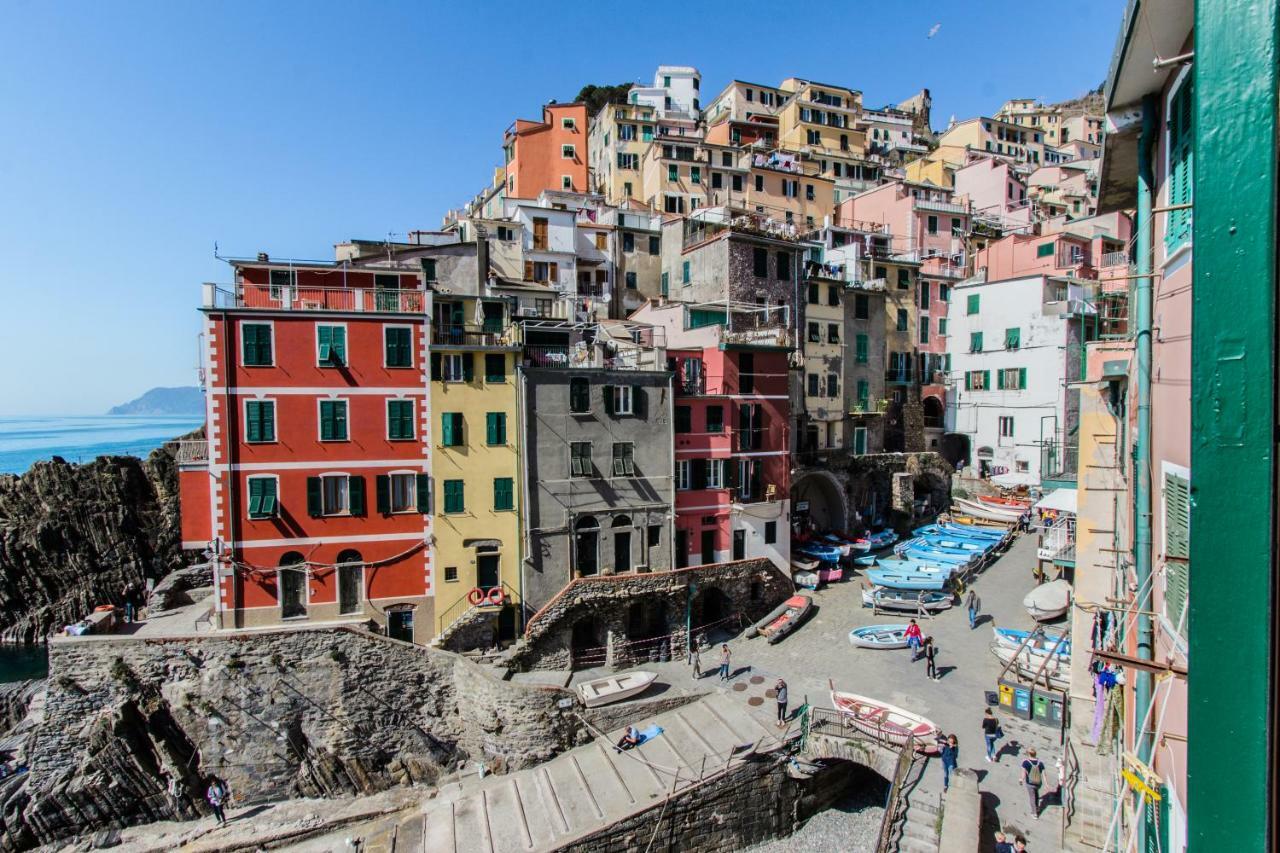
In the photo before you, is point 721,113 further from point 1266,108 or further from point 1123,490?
point 1266,108

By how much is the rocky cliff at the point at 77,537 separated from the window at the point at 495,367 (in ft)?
140

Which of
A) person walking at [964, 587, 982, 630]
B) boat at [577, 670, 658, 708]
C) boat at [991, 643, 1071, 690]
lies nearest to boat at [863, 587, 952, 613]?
person walking at [964, 587, 982, 630]

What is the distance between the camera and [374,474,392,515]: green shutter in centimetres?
2759

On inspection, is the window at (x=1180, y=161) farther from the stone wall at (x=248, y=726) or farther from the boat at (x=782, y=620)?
the boat at (x=782, y=620)

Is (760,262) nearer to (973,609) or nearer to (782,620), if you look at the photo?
(782,620)

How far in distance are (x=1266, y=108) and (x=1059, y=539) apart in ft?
113

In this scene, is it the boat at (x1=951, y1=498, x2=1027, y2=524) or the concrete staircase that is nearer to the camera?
the concrete staircase

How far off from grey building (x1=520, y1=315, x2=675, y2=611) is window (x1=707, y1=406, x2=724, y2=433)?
8.57 ft

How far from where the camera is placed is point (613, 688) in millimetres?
25594

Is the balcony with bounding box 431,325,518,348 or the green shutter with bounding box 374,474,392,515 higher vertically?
the balcony with bounding box 431,325,518,348

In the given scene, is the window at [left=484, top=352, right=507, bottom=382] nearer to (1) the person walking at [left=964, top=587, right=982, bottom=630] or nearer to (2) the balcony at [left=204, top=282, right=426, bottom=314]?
(2) the balcony at [left=204, top=282, right=426, bottom=314]

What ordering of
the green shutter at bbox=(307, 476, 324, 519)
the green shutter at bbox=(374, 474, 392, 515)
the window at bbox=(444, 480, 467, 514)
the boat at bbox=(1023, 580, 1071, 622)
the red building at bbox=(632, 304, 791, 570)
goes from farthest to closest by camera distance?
the red building at bbox=(632, 304, 791, 570) → the window at bbox=(444, 480, 467, 514) → the boat at bbox=(1023, 580, 1071, 622) → the green shutter at bbox=(374, 474, 392, 515) → the green shutter at bbox=(307, 476, 324, 519)

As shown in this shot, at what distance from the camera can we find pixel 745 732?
76.8 feet

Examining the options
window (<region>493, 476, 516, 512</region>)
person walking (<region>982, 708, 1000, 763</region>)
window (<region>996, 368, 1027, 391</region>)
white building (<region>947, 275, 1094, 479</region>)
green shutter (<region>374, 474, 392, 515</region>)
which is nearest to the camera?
person walking (<region>982, 708, 1000, 763</region>)
